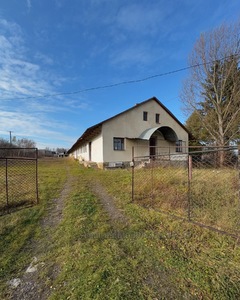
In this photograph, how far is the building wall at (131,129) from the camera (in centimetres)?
1427

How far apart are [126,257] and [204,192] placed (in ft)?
13.0

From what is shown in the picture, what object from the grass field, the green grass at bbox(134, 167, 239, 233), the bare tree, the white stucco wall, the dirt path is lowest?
the dirt path

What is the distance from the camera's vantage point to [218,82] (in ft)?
48.5

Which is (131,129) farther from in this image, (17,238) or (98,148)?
(17,238)

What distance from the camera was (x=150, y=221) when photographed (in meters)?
4.00

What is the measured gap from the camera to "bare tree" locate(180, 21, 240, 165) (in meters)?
13.4

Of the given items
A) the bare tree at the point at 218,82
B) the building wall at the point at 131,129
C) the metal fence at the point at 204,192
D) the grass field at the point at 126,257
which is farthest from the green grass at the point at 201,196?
the bare tree at the point at 218,82

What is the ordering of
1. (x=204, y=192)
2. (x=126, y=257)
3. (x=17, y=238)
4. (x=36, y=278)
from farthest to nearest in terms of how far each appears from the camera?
(x=204, y=192) < (x=17, y=238) < (x=126, y=257) < (x=36, y=278)

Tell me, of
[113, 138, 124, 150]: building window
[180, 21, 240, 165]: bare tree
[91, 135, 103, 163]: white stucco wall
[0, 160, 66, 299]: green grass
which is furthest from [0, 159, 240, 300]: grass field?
[180, 21, 240, 165]: bare tree

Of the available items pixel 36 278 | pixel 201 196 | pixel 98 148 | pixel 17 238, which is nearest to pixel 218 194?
pixel 201 196

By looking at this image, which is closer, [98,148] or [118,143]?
[118,143]

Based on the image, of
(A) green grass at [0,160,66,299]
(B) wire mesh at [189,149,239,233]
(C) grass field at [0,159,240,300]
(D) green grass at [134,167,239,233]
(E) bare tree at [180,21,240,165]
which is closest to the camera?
(C) grass field at [0,159,240,300]

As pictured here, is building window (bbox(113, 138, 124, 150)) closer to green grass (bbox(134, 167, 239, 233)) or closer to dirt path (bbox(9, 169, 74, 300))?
green grass (bbox(134, 167, 239, 233))

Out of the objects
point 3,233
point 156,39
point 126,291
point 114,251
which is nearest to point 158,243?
point 114,251
